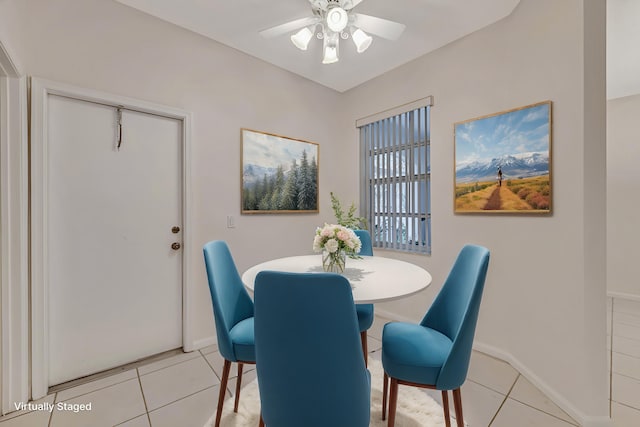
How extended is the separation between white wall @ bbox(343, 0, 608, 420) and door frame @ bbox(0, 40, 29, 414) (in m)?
3.01

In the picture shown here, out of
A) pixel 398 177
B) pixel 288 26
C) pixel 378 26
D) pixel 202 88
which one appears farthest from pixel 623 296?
pixel 202 88

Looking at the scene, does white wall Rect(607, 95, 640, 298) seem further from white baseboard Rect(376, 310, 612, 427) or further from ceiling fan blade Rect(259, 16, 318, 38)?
ceiling fan blade Rect(259, 16, 318, 38)

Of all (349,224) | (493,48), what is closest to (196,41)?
(349,224)

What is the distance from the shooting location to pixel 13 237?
1607mm

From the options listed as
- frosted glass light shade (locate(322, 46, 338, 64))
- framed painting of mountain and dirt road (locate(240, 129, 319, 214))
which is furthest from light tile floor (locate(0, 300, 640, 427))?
frosted glass light shade (locate(322, 46, 338, 64))

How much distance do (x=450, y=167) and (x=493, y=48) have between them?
3.21 ft

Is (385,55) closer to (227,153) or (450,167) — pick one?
(450,167)

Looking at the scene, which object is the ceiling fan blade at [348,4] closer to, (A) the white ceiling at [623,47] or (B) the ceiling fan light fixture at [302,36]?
(B) the ceiling fan light fixture at [302,36]

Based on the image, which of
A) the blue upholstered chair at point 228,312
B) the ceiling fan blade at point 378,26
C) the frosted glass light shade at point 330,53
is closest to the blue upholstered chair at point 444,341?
the blue upholstered chair at point 228,312

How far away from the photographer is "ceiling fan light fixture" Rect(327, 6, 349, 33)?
1.70m

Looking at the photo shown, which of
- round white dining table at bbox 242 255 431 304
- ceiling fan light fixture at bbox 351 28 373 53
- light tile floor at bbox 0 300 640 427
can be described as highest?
ceiling fan light fixture at bbox 351 28 373 53

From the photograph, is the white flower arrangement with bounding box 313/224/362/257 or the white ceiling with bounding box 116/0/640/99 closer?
the white flower arrangement with bounding box 313/224/362/257

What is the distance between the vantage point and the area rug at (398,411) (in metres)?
1.51

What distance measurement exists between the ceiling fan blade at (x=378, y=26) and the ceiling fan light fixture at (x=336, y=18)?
0.50 feet
